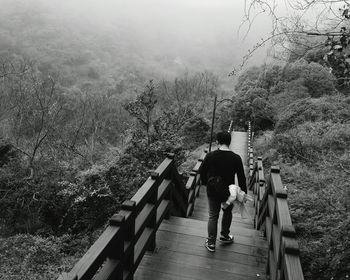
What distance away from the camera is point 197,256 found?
444 centimetres

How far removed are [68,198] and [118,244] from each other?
11.6 meters

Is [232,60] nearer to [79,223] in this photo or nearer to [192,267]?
[79,223]

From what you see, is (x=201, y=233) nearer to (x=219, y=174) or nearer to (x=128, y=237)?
(x=219, y=174)

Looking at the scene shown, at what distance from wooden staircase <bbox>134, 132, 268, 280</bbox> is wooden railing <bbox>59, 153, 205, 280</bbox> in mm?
289

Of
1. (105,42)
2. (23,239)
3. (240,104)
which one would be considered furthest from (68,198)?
(105,42)

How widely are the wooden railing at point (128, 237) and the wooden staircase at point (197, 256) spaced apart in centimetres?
29

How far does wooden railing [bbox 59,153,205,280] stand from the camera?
96.1 inches

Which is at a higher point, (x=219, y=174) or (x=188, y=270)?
(x=219, y=174)

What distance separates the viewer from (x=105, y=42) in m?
104

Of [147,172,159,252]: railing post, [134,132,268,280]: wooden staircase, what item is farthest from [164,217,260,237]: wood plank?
[147,172,159,252]: railing post

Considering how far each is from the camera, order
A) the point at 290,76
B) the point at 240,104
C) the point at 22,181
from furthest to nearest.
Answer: the point at 240,104
the point at 290,76
the point at 22,181

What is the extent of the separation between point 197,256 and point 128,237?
1.46 m

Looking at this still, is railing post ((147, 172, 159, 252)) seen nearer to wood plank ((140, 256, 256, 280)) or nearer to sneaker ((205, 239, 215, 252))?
wood plank ((140, 256, 256, 280))

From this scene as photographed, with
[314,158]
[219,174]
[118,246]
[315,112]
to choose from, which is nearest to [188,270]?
[219,174]
